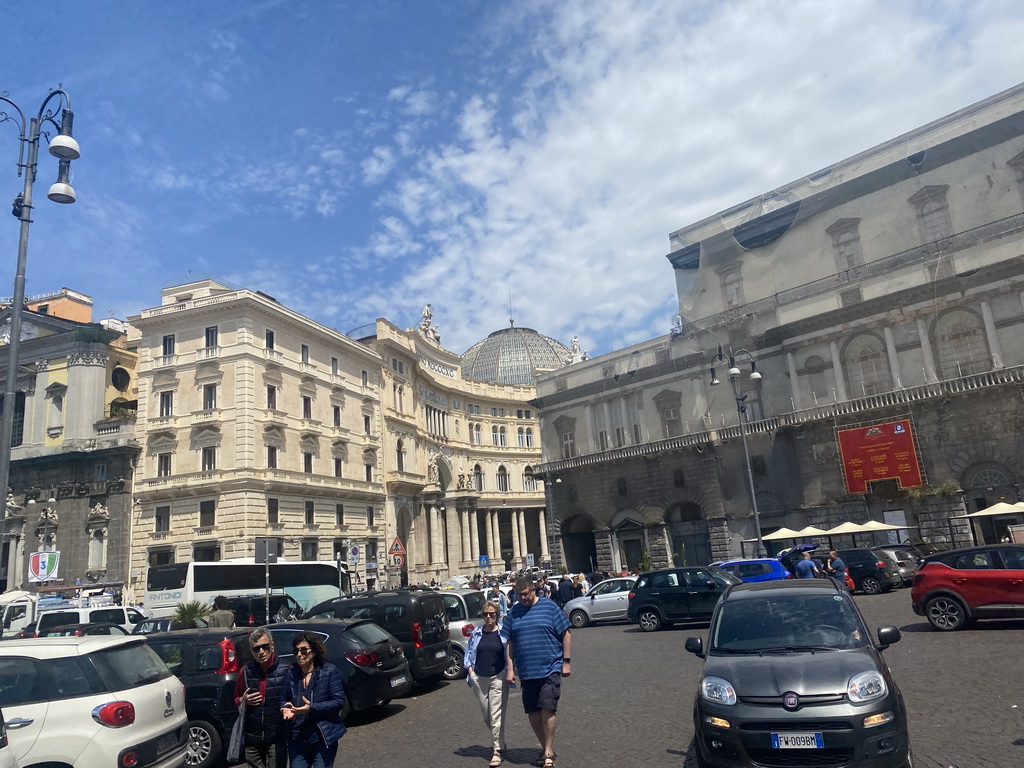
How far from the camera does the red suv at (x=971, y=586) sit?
44.7 feet

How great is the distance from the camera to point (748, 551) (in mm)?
36656

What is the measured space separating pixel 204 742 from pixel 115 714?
271 cm

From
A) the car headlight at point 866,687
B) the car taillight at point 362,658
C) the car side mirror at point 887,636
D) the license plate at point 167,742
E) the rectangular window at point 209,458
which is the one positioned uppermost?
the rectangular window at point 209,458

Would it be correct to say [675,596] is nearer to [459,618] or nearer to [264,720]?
[459,618]

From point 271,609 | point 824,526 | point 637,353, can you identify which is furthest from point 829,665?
point 637,353

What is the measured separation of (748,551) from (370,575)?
76.8ft

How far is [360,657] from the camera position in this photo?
10211 mm

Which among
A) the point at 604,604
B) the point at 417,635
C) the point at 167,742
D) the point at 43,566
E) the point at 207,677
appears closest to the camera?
Result: the point at 167,742

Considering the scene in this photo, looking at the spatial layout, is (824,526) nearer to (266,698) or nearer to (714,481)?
(714,481)

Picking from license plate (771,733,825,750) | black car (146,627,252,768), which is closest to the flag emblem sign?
black car (146,627,252,768)

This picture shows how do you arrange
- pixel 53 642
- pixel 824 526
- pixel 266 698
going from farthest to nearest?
pixel 824 526, pixel 53 642, pixel 266 698

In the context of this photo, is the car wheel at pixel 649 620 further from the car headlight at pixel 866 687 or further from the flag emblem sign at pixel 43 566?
the flag emblem sign at pixel 43 566

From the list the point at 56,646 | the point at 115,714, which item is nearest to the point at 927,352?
the point at 115,714

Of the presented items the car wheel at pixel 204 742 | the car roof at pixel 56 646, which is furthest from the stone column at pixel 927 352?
the car roof at pixel 56 646
